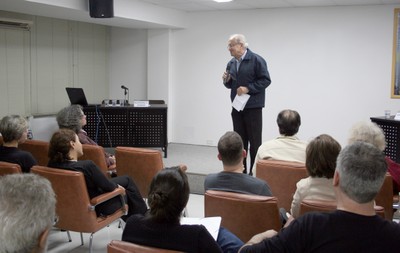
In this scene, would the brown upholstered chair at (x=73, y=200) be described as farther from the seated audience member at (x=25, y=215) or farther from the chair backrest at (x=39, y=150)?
the seated audience member at (x=25, y=215)

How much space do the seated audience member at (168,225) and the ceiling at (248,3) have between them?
5.91 m

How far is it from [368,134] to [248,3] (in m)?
4.81

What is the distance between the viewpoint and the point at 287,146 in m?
3.48

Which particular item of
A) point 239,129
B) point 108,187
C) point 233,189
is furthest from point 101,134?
point 233,189

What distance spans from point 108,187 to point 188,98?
5.68m

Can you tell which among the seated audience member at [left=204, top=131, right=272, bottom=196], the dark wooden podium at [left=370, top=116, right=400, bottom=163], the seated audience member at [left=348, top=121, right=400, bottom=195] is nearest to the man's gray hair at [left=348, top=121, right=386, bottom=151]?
the seated audience member at [left=348, top=121, right=400, bottom=195]

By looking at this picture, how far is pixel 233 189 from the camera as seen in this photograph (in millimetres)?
2545

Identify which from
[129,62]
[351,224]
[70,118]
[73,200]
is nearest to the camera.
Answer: [351,224]

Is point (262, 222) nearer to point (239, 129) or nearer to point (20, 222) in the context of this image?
point (20, 222)

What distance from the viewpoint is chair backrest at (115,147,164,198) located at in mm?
3768

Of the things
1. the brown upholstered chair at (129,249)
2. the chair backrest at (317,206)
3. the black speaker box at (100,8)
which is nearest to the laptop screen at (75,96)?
the black speaker box at (100,8)

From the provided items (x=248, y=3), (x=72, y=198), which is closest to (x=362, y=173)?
(x=72, y=198)

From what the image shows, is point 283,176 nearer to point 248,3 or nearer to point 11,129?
point 11,129

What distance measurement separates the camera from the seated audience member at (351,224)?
1458mm
